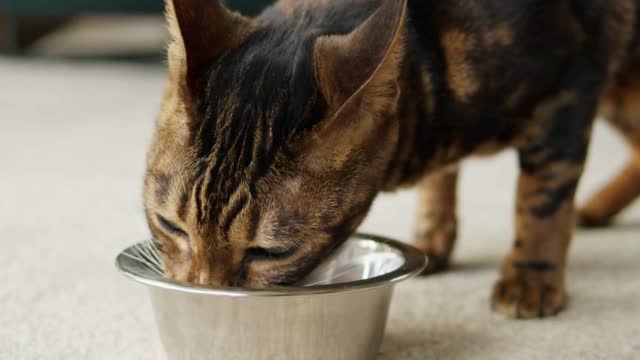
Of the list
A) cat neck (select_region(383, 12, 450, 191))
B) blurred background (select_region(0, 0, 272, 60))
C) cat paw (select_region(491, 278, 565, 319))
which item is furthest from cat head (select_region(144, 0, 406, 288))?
blurred background (select_region(0, 0, 272, 60))

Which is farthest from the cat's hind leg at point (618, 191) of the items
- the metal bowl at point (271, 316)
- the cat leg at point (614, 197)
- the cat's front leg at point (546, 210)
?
the metal bowl at point (271, 316)

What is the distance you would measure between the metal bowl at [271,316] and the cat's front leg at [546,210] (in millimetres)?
359

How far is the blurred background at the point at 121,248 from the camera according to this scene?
4.37 ft

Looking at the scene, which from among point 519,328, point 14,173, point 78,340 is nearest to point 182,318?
point 78,340

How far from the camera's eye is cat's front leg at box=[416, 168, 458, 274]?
5.63ft

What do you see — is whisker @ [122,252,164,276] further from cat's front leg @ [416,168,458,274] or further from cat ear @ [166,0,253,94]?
cat's front leg @ [416,168,458,274]

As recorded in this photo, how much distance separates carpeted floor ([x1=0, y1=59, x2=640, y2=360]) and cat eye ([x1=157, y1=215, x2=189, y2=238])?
0.22 m

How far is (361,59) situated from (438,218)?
0.75 m

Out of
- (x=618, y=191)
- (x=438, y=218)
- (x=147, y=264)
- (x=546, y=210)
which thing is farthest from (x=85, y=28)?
(x=147, y=264)

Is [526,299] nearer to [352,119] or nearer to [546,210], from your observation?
[546,210]

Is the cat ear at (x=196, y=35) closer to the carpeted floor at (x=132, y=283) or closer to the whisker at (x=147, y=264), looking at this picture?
the whisker at (x=147, y=264)

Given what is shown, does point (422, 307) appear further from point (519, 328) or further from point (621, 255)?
point (621, 255)

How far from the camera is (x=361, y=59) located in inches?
41.7

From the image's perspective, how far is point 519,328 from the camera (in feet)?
4.65
